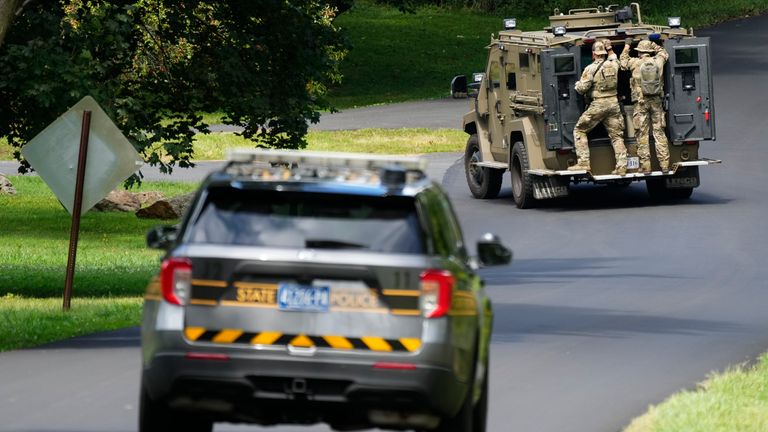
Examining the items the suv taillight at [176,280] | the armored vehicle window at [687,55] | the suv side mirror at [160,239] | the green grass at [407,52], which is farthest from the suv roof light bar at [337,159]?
the green grass at [407,52]

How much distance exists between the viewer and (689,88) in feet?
97.2

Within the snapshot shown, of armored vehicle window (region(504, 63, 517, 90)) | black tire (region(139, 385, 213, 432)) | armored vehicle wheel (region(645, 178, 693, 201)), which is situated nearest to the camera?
black tire (region(139, 385, 213, 432))

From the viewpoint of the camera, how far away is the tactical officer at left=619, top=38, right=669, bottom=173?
28.7 metres

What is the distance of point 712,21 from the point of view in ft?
212

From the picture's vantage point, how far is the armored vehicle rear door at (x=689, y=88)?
2938 cm

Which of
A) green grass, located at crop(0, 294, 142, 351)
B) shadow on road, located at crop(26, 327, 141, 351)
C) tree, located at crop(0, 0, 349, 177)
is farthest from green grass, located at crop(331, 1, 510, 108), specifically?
shadow on road, located at crop(26, 327, 141, 351)

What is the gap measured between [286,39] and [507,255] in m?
15.2

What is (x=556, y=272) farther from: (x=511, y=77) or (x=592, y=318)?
(x=511, y=77)

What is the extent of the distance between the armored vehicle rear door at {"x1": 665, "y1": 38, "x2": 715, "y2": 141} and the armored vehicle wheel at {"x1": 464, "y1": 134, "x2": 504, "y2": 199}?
12.9ft

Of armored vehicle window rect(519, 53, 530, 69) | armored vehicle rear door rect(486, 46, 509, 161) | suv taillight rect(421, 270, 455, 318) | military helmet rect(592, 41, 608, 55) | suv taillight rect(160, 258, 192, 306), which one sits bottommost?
armored vehicle rear door rect(486, 46, 509, 161)

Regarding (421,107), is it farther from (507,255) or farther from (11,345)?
(507,255)

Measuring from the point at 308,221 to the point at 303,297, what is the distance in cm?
46

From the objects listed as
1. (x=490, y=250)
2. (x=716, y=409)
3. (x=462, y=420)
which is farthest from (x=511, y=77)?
(x=462, y=420)

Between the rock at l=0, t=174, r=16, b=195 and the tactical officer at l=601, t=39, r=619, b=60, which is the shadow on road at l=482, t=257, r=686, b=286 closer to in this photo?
the tactical officer at l=601, t=39, r=619, b=60
